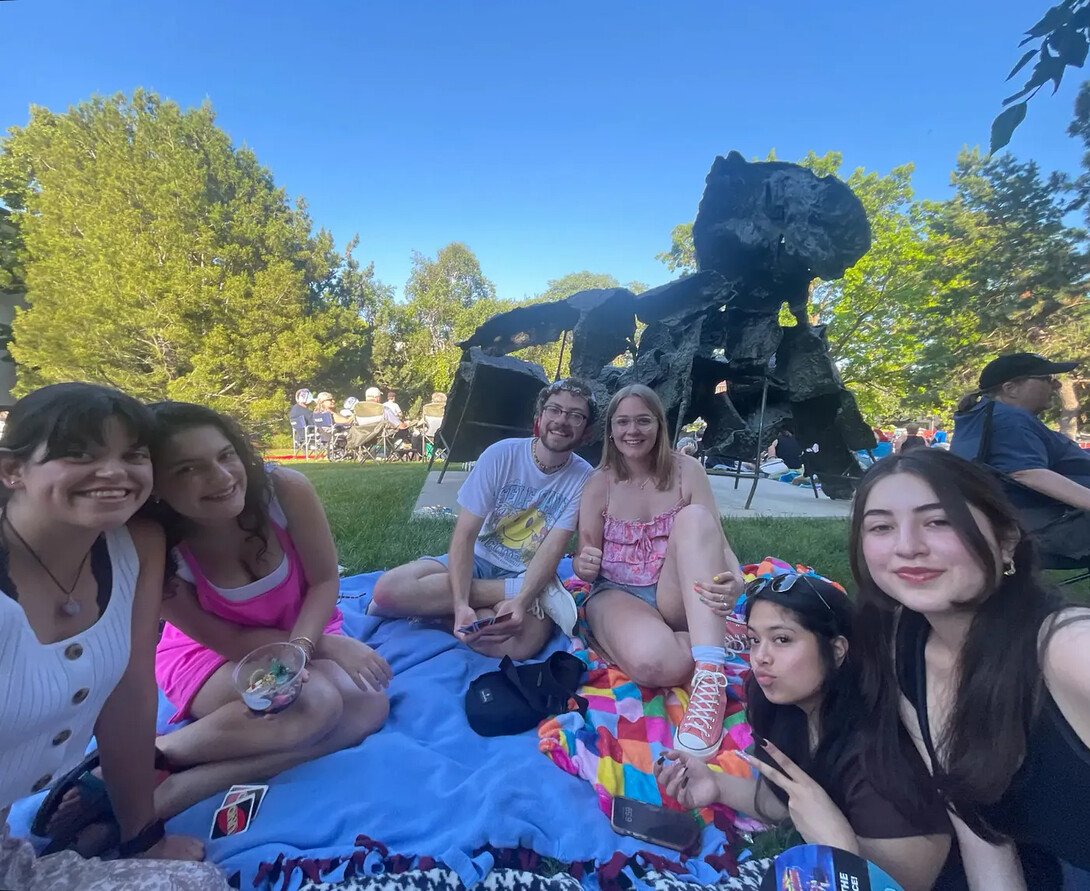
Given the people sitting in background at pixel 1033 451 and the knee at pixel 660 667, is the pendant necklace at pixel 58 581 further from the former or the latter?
the people sitting in background at pixel 1033 451

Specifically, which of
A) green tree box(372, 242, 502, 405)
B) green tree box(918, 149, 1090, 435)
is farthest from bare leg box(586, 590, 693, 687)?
green tree box(372, 242, 502, 405)

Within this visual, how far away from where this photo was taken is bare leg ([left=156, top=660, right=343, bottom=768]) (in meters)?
1.65

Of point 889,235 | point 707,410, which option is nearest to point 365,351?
point 889,235

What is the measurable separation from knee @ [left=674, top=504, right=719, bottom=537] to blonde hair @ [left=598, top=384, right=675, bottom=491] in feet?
0.79

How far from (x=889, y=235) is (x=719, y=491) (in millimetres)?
14664

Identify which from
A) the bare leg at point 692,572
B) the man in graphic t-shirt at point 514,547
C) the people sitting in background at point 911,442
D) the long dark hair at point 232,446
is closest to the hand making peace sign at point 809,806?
the bare leg at point 692,572

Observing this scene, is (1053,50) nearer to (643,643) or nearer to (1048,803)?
(1048,803)

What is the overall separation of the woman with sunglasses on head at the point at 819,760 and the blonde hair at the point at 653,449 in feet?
3.05

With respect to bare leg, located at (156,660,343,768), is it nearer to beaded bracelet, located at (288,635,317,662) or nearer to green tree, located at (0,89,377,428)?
beaded bracelet, located at (288,635,317,662)

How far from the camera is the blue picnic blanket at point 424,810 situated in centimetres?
148

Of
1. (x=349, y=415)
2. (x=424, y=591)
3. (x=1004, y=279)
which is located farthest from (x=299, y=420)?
(x=1004, y=279)

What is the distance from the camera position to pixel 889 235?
17016 mm

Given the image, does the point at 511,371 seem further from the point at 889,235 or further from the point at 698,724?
the point at 889,235

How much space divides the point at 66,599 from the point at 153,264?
2115 cm
